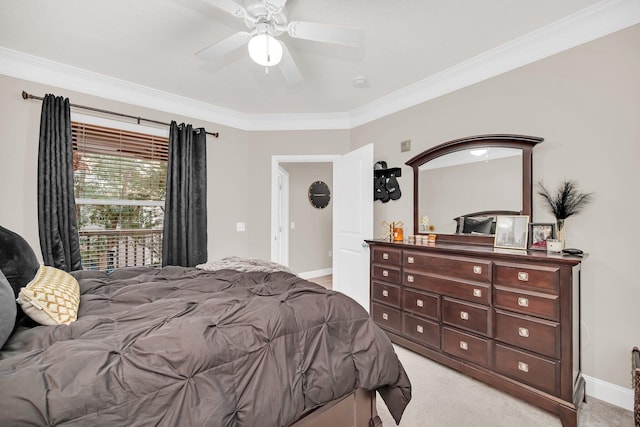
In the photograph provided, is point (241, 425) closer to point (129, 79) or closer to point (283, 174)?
point (129, 79)

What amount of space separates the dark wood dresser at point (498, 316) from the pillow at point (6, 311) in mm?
2509

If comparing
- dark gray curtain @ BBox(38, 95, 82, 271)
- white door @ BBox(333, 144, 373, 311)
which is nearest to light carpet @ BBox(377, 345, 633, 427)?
white door @ BBox(333, 144, 373, 311)

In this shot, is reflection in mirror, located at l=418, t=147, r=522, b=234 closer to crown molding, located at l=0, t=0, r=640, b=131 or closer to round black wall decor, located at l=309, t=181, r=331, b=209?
crown molding, located at l=0, t=0, r=640, b=131

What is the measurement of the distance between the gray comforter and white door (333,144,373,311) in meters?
1.92

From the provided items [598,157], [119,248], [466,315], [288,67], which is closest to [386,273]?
[466,315]

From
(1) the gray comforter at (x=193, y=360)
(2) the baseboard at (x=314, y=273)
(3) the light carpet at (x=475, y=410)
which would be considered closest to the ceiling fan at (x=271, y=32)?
(1) the gray comforter at (x=193, y=360)

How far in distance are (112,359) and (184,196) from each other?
106 inches

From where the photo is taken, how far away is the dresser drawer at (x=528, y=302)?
184 cm

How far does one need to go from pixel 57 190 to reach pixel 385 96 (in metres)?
3.44

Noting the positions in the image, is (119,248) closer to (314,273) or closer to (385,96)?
(385,96)

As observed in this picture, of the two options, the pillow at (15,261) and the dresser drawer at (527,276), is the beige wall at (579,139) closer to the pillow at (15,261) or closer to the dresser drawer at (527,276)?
the dresser drawer at (527,276)

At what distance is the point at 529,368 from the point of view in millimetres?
1937

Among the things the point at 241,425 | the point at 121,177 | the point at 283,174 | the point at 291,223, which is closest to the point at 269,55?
the point at 241,425

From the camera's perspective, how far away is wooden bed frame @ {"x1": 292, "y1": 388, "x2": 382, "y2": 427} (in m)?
1.33
